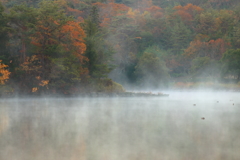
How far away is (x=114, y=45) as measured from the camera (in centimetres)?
7600

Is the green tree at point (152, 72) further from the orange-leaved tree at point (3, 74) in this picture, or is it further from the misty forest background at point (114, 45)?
the orange-leaved tree at point (3, 74)

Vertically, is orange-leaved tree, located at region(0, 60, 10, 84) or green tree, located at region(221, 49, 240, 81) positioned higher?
green tree, located at region(221, 49, 240, 81)

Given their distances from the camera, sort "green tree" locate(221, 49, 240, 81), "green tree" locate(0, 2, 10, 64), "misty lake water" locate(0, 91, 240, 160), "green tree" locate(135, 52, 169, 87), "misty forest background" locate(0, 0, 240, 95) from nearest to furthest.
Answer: "misty lake water" locate(0, 91, 240, 160)
"green tree" locate(0, 2, 10, 64)
"misty forest background" locate(0, 0, 240, 95)
"green tree" locate(221, 49, 240, 81)
"green tree" locate(135, 52, 169, 87)

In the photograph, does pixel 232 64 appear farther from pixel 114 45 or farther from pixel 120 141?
Result: pixel 120 141

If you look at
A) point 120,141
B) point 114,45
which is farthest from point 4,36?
point 114,45

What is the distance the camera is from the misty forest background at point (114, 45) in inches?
1523

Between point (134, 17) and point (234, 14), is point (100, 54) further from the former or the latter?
point (234, 14)

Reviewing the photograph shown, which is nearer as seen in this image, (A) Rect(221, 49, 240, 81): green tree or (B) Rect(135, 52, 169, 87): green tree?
(A) Rect(221, 49, 240, 81): green tree

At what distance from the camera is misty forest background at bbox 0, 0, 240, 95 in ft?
127

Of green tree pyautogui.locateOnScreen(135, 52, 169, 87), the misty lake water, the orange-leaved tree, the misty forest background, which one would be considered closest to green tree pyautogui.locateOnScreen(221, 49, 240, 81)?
the misty forest background

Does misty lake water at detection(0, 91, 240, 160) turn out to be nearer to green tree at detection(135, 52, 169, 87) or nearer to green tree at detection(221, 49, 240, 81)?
green tree at detection(221, 49, 240, 81)

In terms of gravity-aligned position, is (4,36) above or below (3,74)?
above

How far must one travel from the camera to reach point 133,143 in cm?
1017

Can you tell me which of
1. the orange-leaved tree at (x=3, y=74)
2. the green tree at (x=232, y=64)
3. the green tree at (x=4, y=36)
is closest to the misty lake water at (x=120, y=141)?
the orange-leaved tree at (x=3, y=74)
